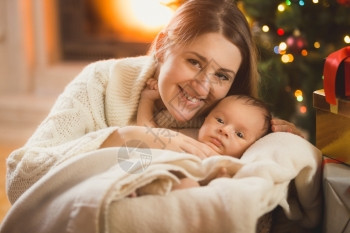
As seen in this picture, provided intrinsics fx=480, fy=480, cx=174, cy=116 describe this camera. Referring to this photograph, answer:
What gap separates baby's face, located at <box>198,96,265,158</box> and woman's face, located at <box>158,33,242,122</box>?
0.06 metres

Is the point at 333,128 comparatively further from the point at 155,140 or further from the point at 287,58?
the point at 287,58

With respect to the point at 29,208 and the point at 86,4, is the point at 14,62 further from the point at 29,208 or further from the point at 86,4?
the point at 29,208

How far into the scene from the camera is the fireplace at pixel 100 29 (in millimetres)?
3098

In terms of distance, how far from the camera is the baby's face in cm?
112

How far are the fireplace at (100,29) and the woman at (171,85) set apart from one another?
5.84ft

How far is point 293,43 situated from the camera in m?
1.79

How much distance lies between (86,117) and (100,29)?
206 centimetres

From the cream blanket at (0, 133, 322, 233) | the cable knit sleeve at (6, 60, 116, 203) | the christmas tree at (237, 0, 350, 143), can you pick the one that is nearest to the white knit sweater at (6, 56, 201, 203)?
the cable knit sleeve at (6, 60, 116, 203)

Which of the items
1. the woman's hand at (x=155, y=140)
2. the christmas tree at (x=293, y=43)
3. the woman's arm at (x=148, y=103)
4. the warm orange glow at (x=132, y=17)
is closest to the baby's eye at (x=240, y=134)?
the woman's hand at (x=155, y=140)

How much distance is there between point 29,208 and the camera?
0.89 m

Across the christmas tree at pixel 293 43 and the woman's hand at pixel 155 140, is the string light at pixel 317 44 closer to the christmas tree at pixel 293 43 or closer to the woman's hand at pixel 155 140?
the christmas tree at pixel 293 43

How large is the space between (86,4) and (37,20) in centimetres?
33

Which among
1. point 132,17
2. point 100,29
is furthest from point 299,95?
point 100,29

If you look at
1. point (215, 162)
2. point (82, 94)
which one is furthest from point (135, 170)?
point (82, 94)
